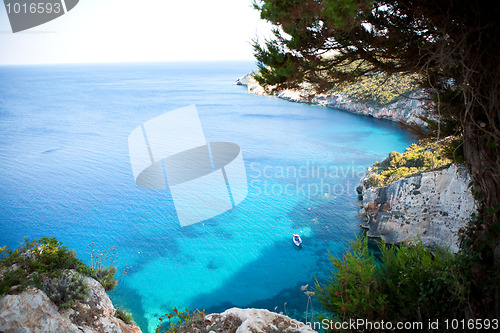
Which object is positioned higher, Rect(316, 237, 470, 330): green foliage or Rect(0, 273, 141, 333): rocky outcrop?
Rect(316, 237, 470, 330): green foliage

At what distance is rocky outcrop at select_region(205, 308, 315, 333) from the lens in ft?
19.0

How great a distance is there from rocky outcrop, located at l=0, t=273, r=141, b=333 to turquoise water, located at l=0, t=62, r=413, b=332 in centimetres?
394

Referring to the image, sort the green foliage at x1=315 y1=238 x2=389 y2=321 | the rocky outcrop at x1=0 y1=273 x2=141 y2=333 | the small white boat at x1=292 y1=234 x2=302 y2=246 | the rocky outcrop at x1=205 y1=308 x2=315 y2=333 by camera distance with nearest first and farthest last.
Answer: the green foliage at x1=315 y1=238 x2=389 y2=321, the rocky outcrop at x1=205 y1=308 x2=315 y2=333, the rocky outcrop at x1=0 y1=273 x2=141 y2=333, the small white boat at x1=292 y1=234 x2=302 y2=246

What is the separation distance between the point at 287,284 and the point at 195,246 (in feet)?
16.9

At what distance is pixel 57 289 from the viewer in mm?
7266

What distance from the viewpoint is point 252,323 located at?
5.98 meters

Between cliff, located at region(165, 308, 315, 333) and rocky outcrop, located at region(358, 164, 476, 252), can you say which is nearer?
cliff, located at region(165, 308, 315, 333)

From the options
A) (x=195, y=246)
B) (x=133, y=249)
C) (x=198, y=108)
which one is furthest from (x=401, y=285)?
(x=198, y=108)

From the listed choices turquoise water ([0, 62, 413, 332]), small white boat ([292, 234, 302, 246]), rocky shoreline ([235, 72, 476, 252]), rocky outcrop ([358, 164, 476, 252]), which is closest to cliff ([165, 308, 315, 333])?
turquoise water ([0, 62, 413, 332])

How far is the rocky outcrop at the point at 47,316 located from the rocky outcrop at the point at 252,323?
8.89ft

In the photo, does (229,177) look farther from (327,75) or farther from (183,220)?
(327,75)

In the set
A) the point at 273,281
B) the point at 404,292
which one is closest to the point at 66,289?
the point at 404,292

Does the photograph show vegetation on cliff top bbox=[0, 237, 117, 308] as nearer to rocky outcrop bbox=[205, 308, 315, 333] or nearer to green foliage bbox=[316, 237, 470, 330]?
rocky outcrop bbox=[205, 308, 315, 333]

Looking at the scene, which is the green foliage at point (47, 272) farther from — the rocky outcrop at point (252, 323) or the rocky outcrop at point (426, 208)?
the rocky outcrop at point (426, 208)
